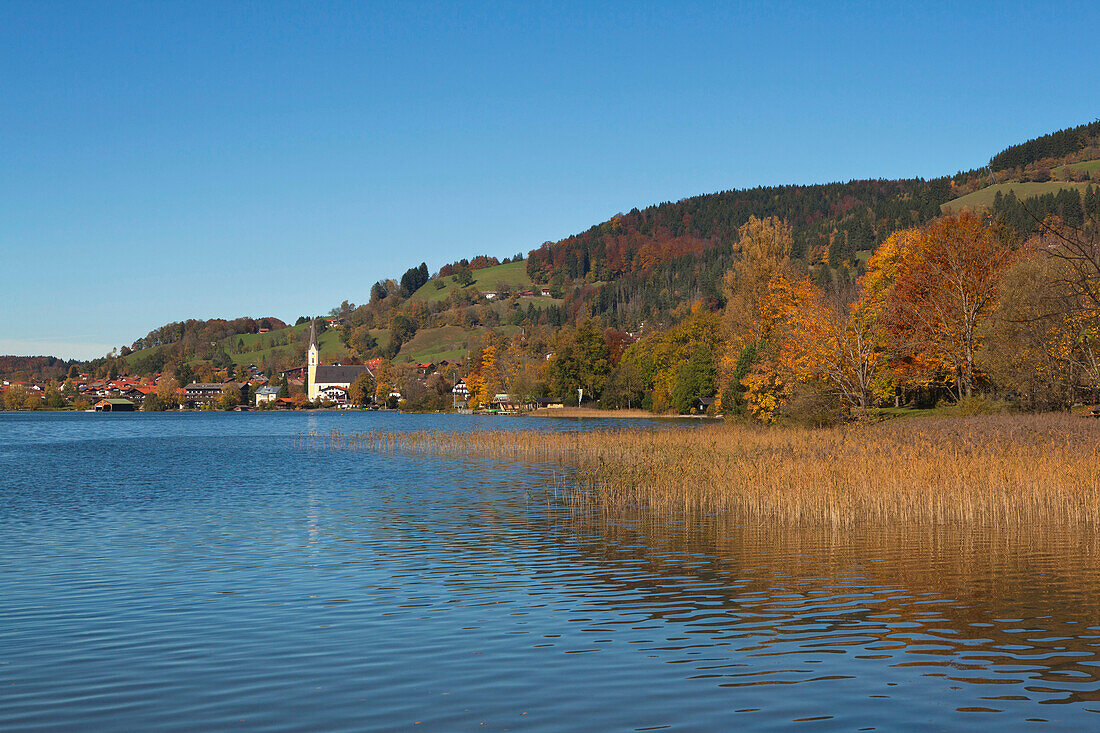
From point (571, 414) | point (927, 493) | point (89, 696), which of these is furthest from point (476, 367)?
point (89, 696)

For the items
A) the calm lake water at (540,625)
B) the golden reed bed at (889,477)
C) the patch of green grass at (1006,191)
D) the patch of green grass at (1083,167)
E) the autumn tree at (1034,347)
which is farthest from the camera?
the patch of green grass at (1083,167)

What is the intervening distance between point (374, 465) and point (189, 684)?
114ft

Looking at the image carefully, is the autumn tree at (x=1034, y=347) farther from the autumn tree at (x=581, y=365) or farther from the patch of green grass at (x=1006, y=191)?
the patch of green grass at (x=1006, y=191)

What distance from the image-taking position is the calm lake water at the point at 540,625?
8656mm

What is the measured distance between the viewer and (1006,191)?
174 meters

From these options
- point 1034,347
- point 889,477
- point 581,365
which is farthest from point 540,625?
point 581,365

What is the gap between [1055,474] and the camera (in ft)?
73.4

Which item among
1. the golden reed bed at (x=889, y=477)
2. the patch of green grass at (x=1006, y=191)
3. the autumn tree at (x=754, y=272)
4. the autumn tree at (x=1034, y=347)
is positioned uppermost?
the patch of green grass at (x=1006, y=191)

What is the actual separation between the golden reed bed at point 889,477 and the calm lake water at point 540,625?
81.0 inches

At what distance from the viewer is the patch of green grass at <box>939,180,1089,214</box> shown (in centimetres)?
16425

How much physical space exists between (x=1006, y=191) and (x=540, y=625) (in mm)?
189515

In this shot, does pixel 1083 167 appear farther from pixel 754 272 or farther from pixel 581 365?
pixel 754 272

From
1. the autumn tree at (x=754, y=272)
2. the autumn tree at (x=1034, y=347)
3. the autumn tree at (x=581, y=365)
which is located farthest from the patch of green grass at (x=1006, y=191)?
the autumn tree at (x=1034, y=347)

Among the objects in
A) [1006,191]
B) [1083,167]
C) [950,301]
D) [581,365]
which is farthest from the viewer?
[1083,167]
